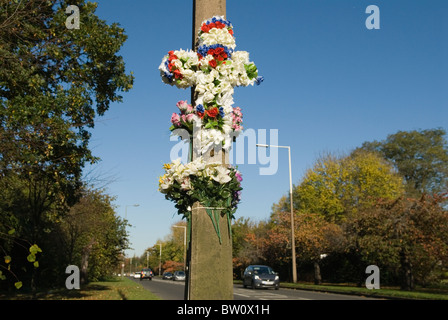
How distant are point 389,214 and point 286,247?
13922mm

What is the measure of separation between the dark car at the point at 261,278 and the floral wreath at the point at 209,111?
1942cm

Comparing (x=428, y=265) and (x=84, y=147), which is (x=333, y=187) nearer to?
(x=428, y=265)

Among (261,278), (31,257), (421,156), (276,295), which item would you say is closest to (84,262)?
(261,278)

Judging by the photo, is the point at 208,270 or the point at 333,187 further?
the point at 333,187

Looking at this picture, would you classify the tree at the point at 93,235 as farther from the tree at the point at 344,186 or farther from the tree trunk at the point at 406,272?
the tree at the point at 344,186

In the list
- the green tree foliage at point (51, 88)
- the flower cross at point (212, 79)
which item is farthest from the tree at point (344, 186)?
the flower cross at point (212, 79)

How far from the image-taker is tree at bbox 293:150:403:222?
39469mm

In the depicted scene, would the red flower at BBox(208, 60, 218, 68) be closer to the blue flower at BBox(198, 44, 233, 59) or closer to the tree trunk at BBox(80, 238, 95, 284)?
the blue flower at BBox(198, 44, 233, 59)

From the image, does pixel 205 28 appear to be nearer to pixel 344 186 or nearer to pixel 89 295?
pixel 89 295

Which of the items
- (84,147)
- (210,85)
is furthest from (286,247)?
(210,85)

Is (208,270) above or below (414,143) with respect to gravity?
below

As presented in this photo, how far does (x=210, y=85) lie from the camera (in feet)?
13.1

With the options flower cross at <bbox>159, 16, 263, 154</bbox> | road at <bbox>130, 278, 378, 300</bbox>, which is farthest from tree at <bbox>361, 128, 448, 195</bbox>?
flower cross at <bbox>159, 16, 263, 154</bbox>

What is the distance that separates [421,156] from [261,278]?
1440 inches
